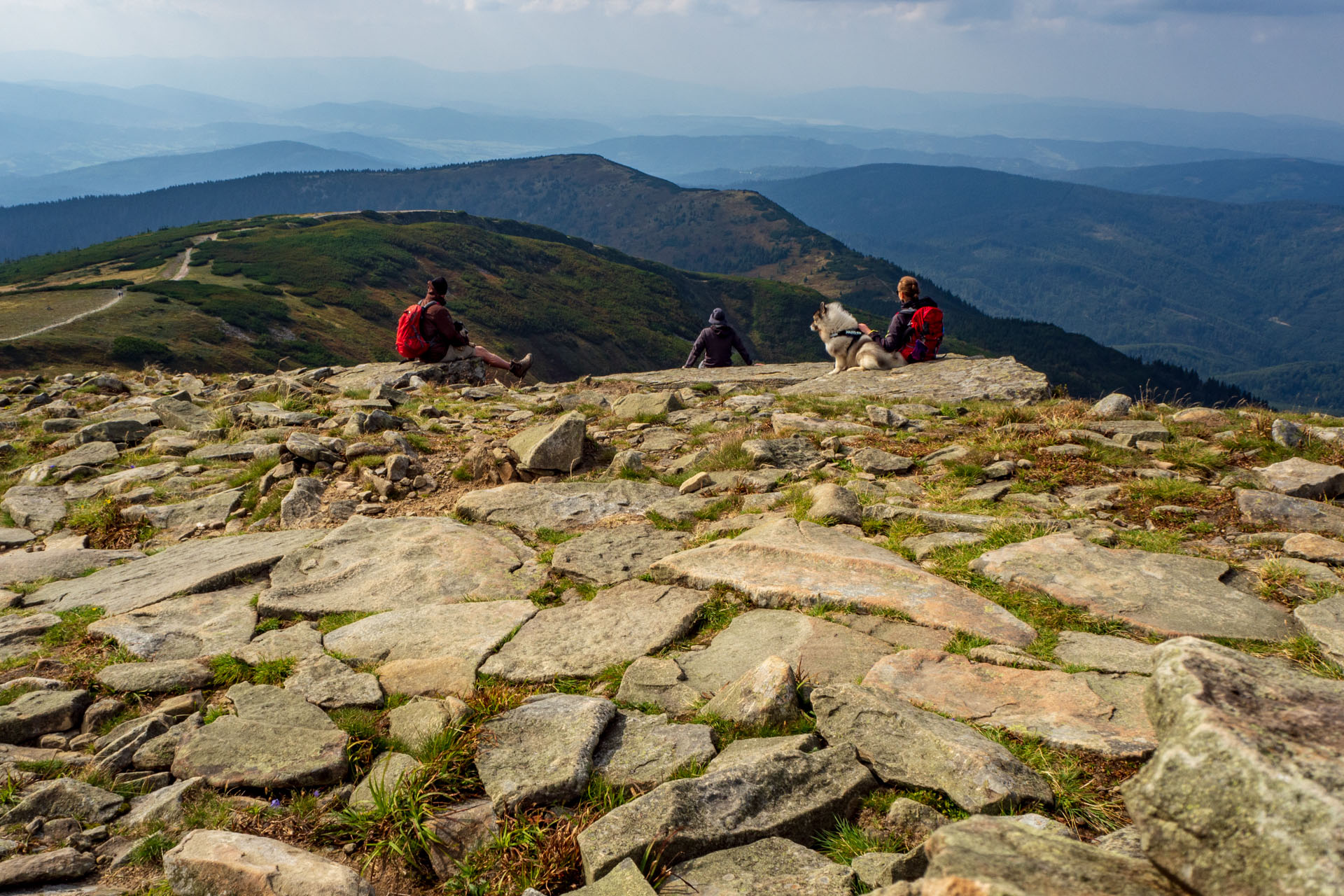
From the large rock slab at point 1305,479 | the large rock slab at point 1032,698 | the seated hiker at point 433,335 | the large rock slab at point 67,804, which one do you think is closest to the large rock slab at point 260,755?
the large rock slab at point 67,804

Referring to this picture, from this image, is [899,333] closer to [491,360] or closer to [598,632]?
[491,360]

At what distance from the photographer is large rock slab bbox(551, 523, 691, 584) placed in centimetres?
623

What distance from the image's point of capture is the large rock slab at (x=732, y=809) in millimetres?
3195

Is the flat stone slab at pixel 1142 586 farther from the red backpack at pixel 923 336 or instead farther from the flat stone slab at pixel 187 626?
the red backpack at pixel 923 336

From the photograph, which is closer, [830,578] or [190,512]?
[830,578]

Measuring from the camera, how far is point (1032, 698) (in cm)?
409

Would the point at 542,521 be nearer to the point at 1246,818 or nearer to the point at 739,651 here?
the point at 739,651

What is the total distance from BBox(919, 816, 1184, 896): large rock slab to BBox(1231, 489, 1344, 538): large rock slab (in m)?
5.50

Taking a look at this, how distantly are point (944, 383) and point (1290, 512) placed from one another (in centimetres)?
765

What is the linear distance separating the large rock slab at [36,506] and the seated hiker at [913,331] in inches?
533

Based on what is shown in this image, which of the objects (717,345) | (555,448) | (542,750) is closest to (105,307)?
(717,345)

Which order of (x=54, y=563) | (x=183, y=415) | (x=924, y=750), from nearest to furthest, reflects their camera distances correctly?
(x=924, y=750), (x=54, y=563), (x=183, y=415)

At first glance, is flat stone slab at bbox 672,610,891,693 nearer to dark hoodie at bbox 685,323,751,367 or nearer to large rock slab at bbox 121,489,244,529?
large rock slab at bbox 121,489,244,529

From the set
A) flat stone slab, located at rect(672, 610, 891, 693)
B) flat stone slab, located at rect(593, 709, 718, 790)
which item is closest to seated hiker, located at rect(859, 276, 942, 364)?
flat stone slab, located at rect(672, 610, 891, 693)
